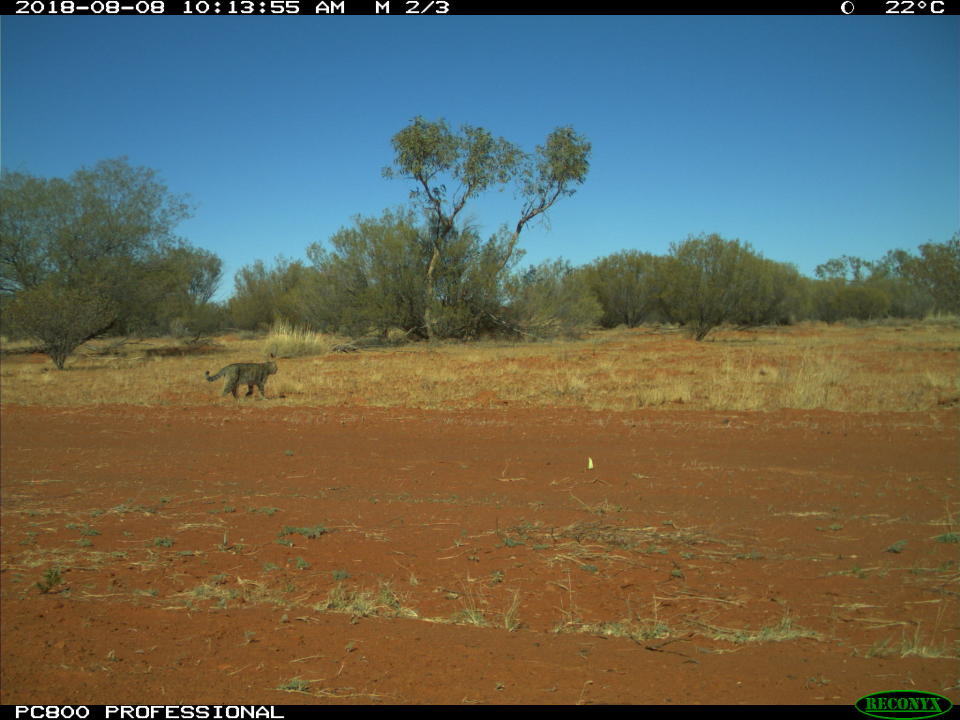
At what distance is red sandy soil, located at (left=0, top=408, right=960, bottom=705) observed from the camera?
3584 mm

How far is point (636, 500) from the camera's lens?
288 inches

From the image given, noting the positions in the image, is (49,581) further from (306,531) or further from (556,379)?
(556,379)

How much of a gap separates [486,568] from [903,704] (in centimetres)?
280

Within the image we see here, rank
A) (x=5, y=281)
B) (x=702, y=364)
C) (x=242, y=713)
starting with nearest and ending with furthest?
(x=242, y=713) < (x=702, y=364) < (x=5, y=281)

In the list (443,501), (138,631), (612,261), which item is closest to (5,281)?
(443,501)

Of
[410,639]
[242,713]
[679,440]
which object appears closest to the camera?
[242,713]

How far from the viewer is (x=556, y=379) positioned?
17266 millimetres

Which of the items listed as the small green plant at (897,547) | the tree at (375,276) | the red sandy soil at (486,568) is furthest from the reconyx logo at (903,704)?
the tree at (375,276)

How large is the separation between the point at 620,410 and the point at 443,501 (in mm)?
6264

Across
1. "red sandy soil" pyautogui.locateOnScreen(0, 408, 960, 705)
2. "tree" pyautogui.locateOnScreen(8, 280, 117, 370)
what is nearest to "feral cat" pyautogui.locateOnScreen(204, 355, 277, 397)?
"red sandy soil" pyautogui.locateOnScreen(0, 408, 960, 705)

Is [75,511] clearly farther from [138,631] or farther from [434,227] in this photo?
[434,227]

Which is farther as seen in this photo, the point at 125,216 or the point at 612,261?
the point at 612,261

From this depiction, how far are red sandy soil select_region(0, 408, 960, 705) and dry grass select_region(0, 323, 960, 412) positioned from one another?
11.3 feet

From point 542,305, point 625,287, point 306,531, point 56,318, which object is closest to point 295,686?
point 306,531
